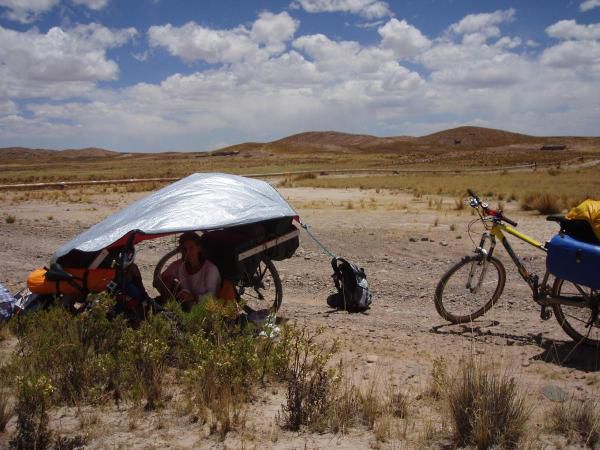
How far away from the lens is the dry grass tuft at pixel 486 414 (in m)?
3.21

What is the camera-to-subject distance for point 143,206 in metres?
5.71

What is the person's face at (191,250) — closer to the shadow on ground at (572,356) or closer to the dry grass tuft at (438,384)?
the dry grass tuft at (438,384)

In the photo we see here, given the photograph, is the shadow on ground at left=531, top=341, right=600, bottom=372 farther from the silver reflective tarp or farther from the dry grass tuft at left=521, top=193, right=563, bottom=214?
the dry grass tuft at left=521, top=193, right=563, bottom=214

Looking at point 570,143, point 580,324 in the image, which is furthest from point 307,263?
point 570,143

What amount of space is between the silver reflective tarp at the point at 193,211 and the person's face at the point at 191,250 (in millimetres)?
484

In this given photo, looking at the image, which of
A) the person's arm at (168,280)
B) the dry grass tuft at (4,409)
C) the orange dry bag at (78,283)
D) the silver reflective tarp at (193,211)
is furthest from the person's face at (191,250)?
the dry grass tuft at (4,409)

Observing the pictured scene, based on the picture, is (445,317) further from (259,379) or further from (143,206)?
(143,206)

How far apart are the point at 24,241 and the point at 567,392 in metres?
11.8

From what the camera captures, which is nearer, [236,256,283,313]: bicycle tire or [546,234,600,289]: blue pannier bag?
→ [546,234,600,289]: blue pannier bag

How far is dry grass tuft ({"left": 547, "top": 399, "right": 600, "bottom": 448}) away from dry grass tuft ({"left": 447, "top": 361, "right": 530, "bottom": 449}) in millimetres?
232

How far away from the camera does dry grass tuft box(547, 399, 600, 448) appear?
326 cm

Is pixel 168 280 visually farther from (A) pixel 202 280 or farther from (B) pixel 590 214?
(B) pixel 590 214

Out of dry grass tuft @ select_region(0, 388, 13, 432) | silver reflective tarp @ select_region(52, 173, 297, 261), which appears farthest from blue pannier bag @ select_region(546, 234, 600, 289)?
dry grass tuft @ select_region(0, 388, 13, 432)

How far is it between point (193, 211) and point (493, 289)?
3.46 m
